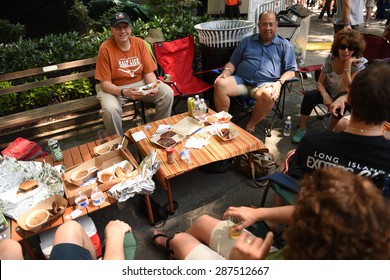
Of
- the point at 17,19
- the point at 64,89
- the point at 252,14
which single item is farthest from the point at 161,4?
the point at 17,19

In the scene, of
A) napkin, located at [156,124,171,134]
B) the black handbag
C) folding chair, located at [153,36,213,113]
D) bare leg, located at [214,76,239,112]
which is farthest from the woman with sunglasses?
napkin, located at [156,124,171,134]

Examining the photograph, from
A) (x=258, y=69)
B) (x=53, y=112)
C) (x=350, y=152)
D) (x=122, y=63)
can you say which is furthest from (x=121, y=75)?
(x=350, y=152)

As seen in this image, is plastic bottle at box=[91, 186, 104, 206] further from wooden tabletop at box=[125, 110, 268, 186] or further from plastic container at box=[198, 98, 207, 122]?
plastic container at box=[198, 98, 207, 122]

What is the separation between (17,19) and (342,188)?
987 centimetres

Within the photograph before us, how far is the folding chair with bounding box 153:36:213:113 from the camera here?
3887 mm

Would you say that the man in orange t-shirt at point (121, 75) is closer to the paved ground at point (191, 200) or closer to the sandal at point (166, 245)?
the paved ground at point (191, 200)

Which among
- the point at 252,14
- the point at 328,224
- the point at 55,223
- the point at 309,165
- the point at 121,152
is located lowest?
the point at 55,223

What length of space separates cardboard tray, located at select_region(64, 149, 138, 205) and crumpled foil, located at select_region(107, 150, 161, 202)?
0.23 ft

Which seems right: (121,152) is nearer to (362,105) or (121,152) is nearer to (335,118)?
(362,105)

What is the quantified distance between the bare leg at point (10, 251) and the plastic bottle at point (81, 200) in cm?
46

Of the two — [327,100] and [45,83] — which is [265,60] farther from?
[45,83]

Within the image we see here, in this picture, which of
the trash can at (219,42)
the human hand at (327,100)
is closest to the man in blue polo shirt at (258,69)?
the trash can at (219,42)
